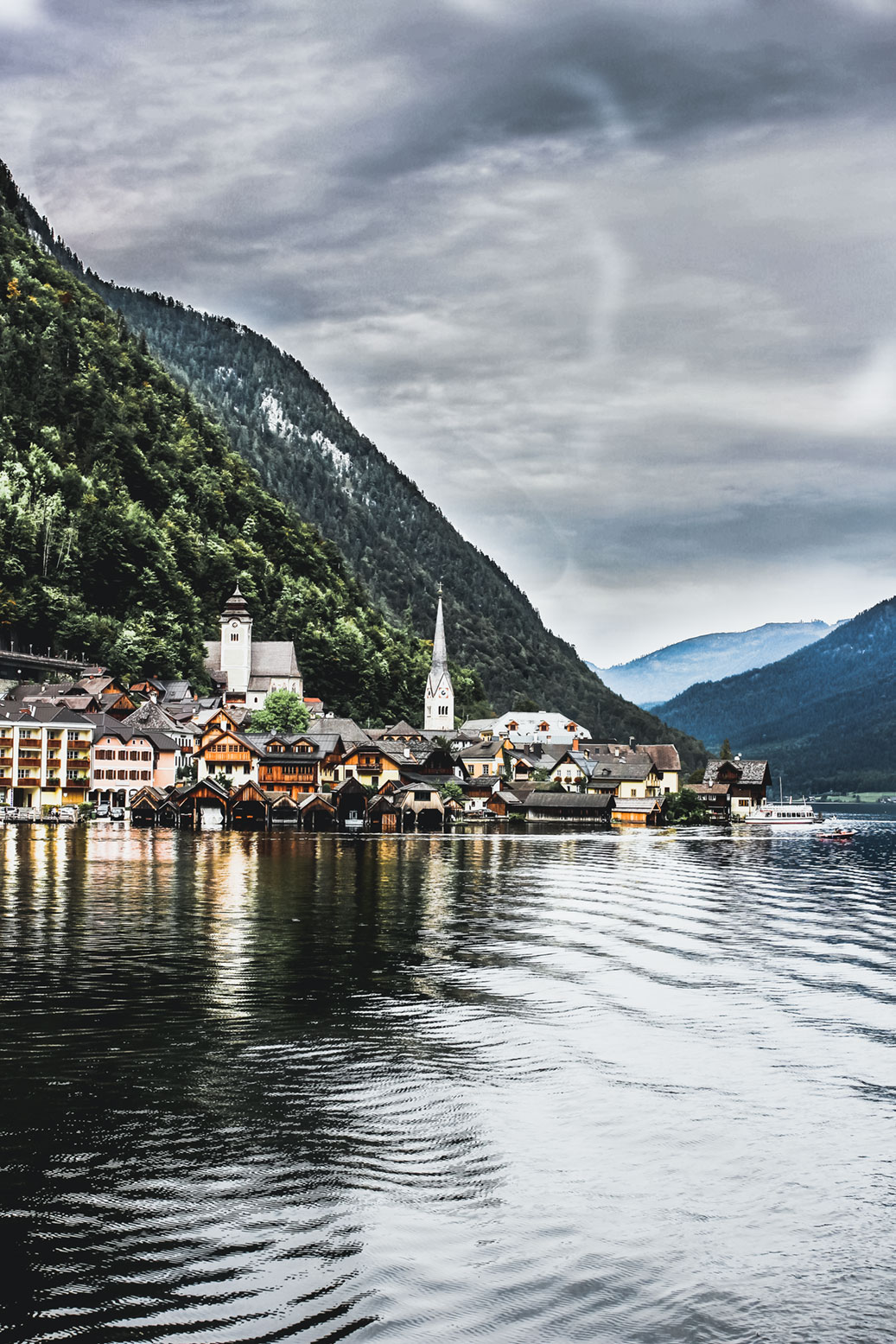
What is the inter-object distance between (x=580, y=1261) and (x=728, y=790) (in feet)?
554

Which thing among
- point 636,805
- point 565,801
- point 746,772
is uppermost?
point 746,772

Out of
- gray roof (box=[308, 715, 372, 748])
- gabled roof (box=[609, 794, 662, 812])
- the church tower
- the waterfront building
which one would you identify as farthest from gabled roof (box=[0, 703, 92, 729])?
gabled roof (box=[609, 794, 662, 812])

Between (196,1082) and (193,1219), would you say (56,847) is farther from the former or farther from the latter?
(193,1219)

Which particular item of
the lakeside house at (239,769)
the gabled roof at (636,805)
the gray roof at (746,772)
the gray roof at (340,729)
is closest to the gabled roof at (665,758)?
the lakeside house at (239,769)

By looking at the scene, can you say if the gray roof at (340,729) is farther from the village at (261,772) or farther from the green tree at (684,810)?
the green tree at (684,810)

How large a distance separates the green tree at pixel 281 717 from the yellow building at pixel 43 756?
84.5ft

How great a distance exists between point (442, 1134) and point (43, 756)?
118550mm

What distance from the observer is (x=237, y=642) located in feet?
625

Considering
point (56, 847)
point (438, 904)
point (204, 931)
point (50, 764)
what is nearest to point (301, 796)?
point (50, 764)

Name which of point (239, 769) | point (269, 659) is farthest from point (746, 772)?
point (239, 769)

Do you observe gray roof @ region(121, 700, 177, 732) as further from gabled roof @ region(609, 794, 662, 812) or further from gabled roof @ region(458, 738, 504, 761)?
gabled roof @ region(609, 794, 662, 812)

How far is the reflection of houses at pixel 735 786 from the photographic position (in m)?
178

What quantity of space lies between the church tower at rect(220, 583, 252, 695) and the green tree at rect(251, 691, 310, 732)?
104 ft

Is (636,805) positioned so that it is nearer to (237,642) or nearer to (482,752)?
(482,752)
